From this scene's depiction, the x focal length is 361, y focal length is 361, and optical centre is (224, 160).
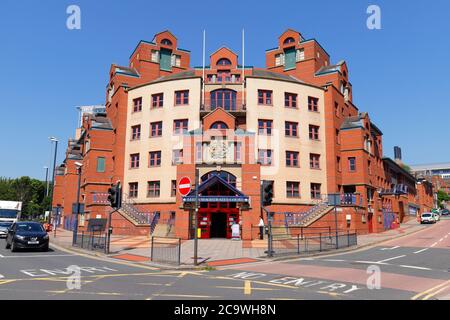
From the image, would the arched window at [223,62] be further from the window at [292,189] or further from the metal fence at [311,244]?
the metal fence at [311,244]

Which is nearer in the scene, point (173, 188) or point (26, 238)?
point (26, 238)

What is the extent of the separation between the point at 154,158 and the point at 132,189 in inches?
170

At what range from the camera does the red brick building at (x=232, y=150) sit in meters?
32.5

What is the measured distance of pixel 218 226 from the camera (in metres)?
33.3

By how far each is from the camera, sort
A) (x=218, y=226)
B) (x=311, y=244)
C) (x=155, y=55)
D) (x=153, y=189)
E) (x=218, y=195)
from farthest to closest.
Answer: (x=155, y=55) < (x=153, y=189) < (x=218, y=226) < (x=218, y=195) < (x=311, y=244)

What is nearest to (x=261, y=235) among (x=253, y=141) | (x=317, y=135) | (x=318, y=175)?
(x=253, y=141)

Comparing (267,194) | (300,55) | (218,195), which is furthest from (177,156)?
(300,55)

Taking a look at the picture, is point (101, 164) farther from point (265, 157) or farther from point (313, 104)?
point (313, 104)

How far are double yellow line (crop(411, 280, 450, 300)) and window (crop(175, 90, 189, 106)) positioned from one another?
30741 mm

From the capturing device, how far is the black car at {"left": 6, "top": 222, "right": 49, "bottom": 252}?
797 inches

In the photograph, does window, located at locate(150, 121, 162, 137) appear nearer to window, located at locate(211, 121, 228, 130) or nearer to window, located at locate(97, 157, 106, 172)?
window, located at locate(211, 121, 228, 130)

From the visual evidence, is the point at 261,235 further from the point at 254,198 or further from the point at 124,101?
the point at 124,101

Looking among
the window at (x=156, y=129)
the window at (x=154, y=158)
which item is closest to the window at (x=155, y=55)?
the window at (x=156, y=129)
